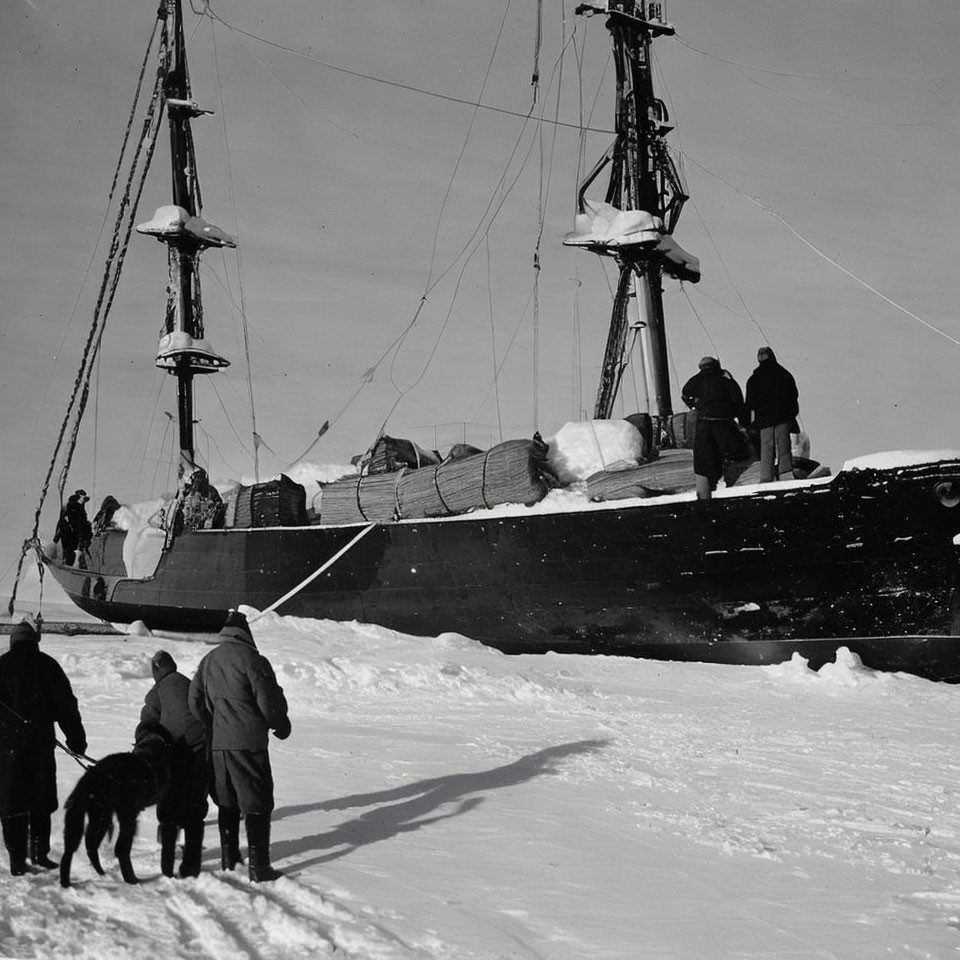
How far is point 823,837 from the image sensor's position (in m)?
5.99

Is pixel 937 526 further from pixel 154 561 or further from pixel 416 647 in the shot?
pixel 154 561

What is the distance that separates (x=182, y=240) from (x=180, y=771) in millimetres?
20305

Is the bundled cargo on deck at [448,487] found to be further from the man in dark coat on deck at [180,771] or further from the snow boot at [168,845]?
the snow boot at [168,845]

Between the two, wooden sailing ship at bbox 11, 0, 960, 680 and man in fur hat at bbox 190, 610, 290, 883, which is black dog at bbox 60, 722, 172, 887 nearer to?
man in fur hat at bbox 190, 610, 290, 883

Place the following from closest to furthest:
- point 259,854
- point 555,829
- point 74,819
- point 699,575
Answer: point 74,819, point 259,854, point 555,829, point 699,575

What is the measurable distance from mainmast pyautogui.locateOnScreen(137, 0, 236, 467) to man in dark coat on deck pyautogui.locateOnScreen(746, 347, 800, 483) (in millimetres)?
14803

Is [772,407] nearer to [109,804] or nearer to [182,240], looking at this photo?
[109,804]

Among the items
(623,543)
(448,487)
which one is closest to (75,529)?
(448,487)

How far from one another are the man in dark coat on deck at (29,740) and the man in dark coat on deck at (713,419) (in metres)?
8.03

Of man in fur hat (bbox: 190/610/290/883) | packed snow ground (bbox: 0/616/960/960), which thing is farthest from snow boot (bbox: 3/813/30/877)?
man in fur hat (bbox: 190/610/290/883)

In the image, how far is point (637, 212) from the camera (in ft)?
60.3

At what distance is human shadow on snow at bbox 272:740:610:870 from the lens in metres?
5.62

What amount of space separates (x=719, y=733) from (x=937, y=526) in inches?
167

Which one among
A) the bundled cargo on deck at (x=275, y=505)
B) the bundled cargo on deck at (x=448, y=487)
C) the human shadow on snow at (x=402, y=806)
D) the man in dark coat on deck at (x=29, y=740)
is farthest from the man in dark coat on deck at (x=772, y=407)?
the man in dark coat on deck at (x=29, y=740)
